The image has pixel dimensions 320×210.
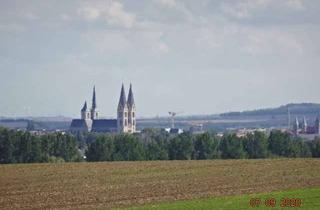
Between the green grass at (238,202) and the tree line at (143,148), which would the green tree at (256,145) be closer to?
the tree line at (143,148)

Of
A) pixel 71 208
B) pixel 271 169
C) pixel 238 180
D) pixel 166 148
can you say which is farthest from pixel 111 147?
pixel 71 208

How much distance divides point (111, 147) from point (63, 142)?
7693 mm

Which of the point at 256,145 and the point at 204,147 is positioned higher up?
the point at 256,145

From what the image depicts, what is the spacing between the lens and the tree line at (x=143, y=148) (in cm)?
9788

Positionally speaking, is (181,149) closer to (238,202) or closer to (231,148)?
(231,148)

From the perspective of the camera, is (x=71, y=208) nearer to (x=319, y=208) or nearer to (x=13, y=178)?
(x=319, y=208)

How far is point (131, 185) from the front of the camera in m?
40.3

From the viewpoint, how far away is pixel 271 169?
173 ft

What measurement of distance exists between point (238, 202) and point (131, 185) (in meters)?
11.0

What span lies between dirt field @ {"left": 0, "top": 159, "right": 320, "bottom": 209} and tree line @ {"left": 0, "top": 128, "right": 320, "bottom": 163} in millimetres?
44511
